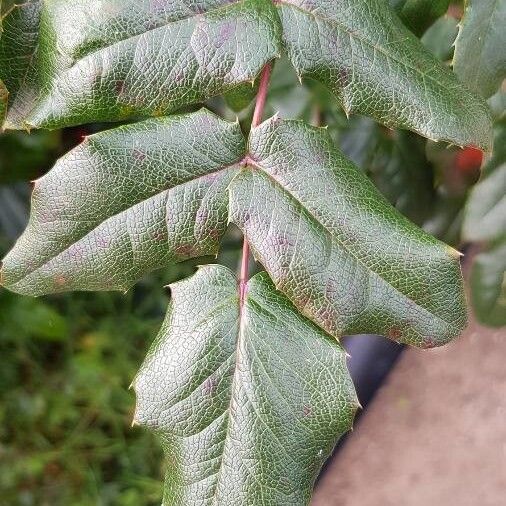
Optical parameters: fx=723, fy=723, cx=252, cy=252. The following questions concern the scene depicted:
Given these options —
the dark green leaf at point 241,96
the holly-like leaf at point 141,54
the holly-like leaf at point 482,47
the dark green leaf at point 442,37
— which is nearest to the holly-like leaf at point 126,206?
the holly-like leaf at point 141,54

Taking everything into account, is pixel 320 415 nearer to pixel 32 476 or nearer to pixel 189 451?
pixel 189 451

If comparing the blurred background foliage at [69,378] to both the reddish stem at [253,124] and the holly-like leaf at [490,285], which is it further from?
the reddish stem at [253,124]

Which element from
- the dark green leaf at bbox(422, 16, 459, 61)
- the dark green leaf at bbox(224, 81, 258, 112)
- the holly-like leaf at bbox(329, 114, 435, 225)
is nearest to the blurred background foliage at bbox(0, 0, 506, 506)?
the holly-like leaf at bbox(329, 114, 435, 225)

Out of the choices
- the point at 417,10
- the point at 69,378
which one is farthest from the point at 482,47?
the point at 69,378

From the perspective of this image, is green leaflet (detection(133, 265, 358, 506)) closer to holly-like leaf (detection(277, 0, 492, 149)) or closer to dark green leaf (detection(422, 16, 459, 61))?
holly-like leaf (detection(277, 0, 492, 149))

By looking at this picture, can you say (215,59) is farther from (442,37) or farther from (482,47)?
(442,37)

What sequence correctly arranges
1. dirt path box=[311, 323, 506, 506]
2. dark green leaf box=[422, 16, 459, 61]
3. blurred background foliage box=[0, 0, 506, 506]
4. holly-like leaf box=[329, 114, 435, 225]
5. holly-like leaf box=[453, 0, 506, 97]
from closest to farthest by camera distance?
holly-like leaf box=[453, 0, 506, 97], dark green leaf box=[422, 16, 459, 61], holly-like leaf box=[329, 114, 435, 225], blurred background foliage box=[0, 0, 506, 506], dirt path box=[311, 323, 506, 506]
